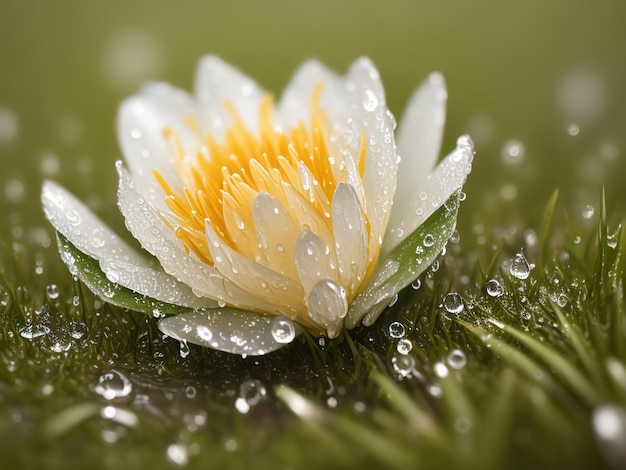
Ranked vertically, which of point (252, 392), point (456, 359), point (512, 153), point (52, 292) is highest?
point (512, 153)

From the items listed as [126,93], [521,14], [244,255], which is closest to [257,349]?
[244,255]

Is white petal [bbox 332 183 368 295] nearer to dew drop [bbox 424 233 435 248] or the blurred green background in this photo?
dew drop [bbox 424 233 435 248]

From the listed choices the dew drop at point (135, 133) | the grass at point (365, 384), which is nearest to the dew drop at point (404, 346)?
the grass at point (365, 384)

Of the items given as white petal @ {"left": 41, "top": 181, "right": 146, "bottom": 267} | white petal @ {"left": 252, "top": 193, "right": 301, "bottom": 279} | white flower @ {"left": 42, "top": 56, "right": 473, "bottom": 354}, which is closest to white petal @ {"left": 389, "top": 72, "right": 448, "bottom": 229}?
white flower @ {"left": 42, "top": 56, "right": 473, "bottom": 354}

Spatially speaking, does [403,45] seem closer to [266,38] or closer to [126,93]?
[266,38]

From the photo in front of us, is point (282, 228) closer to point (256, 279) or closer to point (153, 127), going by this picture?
point (256, 279)

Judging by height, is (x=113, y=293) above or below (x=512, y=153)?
below

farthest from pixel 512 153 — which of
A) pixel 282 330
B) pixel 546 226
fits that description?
pixel 282 330

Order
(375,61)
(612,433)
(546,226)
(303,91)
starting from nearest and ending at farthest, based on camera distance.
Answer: (612,433) → (546,226) → (303,91) → (375,61)
